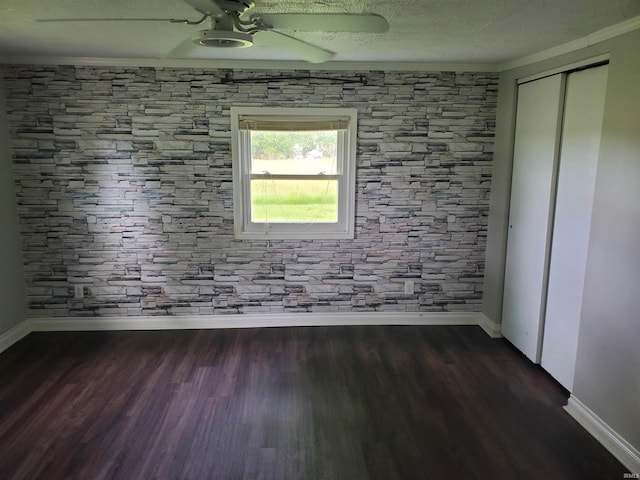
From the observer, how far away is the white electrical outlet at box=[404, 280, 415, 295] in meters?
3.98

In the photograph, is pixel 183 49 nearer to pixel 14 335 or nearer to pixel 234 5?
pixel 234 5

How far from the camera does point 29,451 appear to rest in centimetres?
229

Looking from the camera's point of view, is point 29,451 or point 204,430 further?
point 204,430

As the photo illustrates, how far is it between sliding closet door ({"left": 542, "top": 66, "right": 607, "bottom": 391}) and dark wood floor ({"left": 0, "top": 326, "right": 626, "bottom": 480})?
0.31m

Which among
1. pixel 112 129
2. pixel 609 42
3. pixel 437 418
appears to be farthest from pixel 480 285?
pixel 112 129

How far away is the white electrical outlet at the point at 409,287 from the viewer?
Answer: 13.1ft

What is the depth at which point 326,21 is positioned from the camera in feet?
5.86

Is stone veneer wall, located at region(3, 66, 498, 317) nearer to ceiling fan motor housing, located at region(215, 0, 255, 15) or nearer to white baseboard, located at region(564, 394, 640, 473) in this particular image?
white baseboard, located at region(564, 394, 640, 473)

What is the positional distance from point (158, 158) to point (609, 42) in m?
3.29

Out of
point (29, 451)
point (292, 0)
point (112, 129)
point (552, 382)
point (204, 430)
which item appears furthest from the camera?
point (112, 129)

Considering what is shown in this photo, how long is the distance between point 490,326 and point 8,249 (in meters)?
4.20

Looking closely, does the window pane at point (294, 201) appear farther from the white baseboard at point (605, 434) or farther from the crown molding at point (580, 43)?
the white baseboard at point (605, 434)

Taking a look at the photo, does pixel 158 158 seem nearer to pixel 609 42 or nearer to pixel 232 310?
pixel 232 310

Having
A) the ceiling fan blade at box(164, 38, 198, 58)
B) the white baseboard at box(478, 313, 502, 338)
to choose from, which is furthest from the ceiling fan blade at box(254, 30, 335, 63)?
the white baseboard at box(478, 313, 502, 338)
